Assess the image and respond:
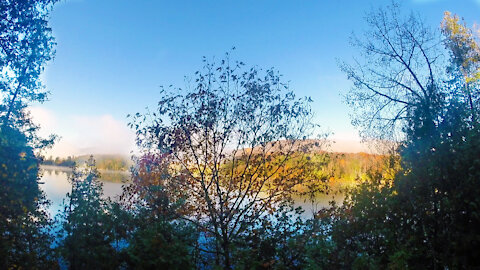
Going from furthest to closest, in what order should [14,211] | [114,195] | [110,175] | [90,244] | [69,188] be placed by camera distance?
[69,188] → [110,175] → [114,195] → [14,211] → [90,244]

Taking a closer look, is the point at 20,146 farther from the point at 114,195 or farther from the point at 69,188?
the point at 69,188

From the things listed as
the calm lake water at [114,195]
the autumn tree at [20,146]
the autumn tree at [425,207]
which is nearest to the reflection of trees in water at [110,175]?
the calm lake water at [114,195]

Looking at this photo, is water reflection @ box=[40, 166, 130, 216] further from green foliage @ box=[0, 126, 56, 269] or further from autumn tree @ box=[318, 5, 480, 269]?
autumn tree @ box=[318, 5, 480, 269]

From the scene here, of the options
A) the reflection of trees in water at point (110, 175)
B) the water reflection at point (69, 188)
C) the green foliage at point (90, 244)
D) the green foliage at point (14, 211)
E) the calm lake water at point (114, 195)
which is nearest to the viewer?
the green foliage at point (90, 244)

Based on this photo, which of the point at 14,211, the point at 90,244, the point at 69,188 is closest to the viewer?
the point at 90,244

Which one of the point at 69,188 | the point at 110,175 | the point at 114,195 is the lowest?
the point at 69,188

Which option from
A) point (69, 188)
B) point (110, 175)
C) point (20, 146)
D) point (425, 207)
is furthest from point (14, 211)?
point (69, 188)

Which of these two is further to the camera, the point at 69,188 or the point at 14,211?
the point at 69,188

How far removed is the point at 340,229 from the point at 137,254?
4.34 meters

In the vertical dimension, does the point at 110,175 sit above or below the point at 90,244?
below

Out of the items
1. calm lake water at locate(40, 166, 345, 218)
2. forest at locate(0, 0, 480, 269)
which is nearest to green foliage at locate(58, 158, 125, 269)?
forest at locate(0, 0, 480, 269)

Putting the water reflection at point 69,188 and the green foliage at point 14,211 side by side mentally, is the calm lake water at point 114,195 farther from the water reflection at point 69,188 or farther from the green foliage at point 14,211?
the green foliage at point 14,211

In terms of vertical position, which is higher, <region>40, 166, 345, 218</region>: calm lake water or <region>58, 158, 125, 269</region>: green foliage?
<region>58, 158, 125, 269</region>: green foliage

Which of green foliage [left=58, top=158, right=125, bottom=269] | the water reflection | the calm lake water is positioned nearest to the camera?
green foliage [left=58, top=158, right=125, bottom=269]
